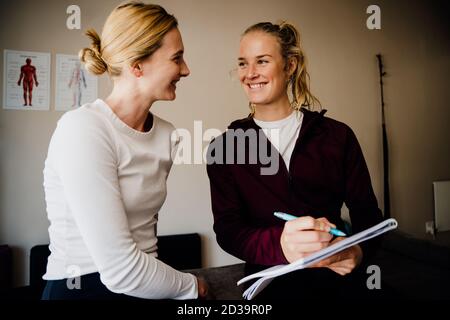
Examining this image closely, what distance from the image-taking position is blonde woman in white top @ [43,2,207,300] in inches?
Result: 18.6

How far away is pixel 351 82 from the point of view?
1642 millimetres

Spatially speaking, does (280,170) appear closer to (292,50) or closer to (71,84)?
(292,50)

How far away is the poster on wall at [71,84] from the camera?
932 millimetres

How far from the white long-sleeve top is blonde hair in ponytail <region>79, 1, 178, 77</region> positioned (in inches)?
A: 3.8

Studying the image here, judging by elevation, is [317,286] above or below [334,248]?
below

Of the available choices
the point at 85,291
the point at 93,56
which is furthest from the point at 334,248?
the point at 93,56

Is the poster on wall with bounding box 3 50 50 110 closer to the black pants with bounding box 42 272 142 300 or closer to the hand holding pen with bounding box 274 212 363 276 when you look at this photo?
the black pants with bounding box 42 272 142 300

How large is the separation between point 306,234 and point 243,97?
1056mm

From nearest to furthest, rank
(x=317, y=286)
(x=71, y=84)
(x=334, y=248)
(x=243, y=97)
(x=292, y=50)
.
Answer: (x=334, y=248) → (x=317, y=286) → (x=292, y=50) → (x=71, y=84) → (x=243, y=97)

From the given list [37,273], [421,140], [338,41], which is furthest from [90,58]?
[421,140]

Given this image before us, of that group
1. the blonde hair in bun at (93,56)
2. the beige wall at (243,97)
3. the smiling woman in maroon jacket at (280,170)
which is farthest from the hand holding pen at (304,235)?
the beige wall at (243,97)

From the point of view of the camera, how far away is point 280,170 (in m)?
0.74

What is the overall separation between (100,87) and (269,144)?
669 millimetres

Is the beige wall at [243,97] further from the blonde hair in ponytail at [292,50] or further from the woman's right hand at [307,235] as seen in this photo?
the woman's right hand at [307,235]
